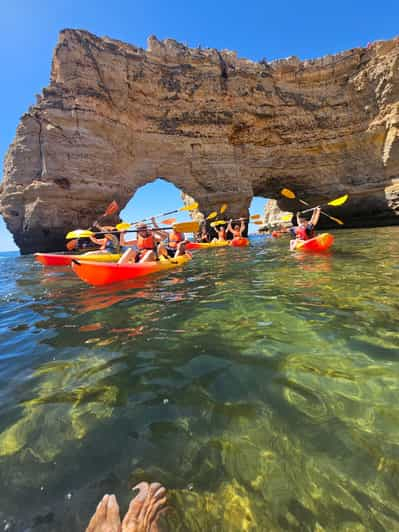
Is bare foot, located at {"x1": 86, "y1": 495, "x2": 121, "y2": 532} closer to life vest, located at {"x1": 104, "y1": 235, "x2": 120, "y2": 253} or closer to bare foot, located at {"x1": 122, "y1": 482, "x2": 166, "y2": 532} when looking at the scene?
bare foot, located at {"x1": 122, "y1": 482, "x2": 166, "y2": 532}

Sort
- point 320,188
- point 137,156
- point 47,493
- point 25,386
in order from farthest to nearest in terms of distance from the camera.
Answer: point 320,188, point 137,156, point 25,386, point 47,493

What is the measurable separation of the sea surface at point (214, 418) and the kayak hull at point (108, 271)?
187cm

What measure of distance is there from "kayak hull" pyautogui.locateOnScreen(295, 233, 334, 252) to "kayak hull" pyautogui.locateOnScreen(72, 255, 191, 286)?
5.00 meters

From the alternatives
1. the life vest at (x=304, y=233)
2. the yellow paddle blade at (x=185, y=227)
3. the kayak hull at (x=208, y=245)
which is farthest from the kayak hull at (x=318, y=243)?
the kayak hull at (x=208, y=245)

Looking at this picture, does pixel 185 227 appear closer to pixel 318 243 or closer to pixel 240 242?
pixel 318 243

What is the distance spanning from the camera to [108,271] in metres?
4.99

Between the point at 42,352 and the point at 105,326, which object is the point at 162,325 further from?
the point at 42,352

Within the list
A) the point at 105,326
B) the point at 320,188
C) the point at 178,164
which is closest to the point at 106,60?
the point at 178,164

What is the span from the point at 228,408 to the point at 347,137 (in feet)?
80.1

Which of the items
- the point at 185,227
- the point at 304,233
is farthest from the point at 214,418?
the point at 304,233

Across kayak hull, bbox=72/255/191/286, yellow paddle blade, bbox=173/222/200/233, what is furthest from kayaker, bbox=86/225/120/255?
kayak hull, bbox=72/255/191/286

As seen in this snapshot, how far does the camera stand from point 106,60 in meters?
16.4

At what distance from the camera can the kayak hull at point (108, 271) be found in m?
4.80

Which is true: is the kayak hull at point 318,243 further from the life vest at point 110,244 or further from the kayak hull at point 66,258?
the life vest at point 110,244
